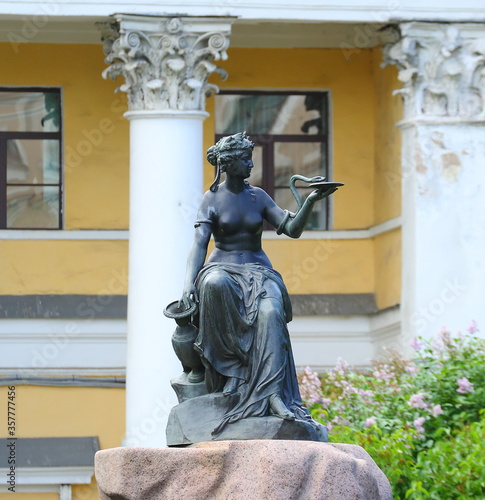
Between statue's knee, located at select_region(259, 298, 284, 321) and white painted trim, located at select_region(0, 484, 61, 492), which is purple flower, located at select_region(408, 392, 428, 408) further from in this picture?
white painted trim, located at select_region(0, 484, 61, 492)

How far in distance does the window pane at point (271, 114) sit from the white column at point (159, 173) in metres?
3.31

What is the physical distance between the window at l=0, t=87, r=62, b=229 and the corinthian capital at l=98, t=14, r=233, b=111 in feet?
10.5

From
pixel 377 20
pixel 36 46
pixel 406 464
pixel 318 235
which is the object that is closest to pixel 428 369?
pixel 406 464

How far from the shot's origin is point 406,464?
50.5ft

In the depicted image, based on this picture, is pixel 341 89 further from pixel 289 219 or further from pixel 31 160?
pixel 289 219

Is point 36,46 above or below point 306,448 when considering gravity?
above

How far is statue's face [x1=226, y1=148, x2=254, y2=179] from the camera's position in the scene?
1161 cm

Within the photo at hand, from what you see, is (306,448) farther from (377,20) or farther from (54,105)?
(54,105)

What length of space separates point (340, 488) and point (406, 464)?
196 inches

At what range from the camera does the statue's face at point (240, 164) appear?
11.6 m

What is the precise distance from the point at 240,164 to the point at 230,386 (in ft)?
4.28

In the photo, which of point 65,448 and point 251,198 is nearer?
point 251,198

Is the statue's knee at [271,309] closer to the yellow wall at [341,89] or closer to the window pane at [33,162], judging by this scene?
the window pane at [33,162]

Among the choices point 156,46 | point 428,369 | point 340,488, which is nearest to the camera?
point 340,488
